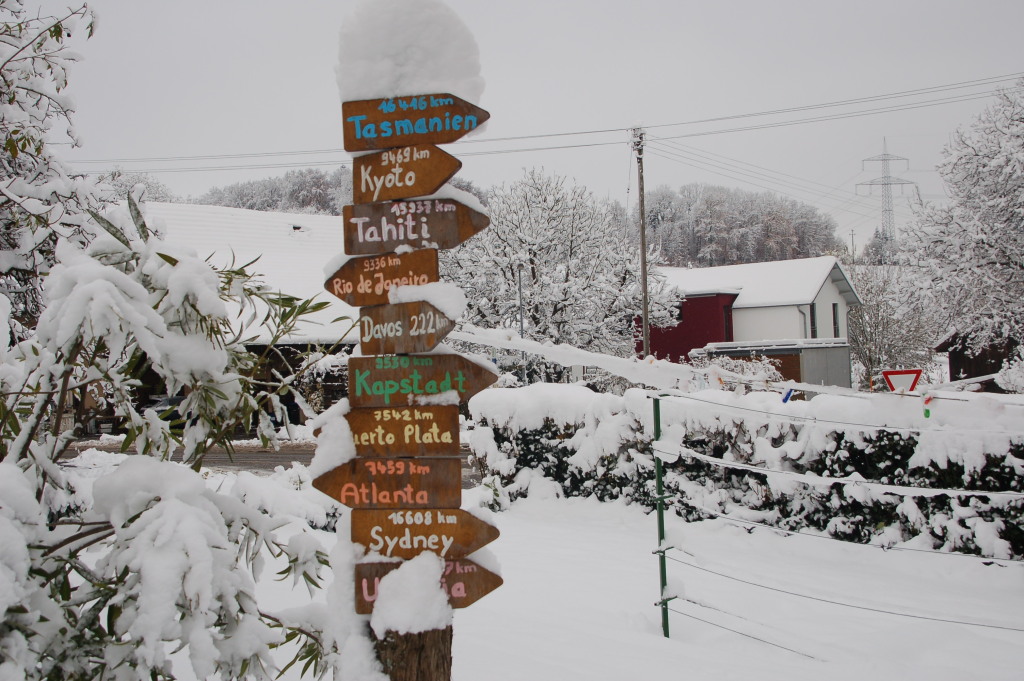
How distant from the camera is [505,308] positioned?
2498 cm

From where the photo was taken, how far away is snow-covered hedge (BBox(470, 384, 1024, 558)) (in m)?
6.88

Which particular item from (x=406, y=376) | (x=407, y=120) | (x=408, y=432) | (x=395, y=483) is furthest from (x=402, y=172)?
(x=395, y=483)

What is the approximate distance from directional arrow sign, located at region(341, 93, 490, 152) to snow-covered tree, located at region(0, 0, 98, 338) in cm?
262

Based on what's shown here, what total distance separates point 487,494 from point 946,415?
5.29 m

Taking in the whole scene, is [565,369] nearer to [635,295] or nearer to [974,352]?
[635,295]

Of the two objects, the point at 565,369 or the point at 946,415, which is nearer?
the point at 946,415

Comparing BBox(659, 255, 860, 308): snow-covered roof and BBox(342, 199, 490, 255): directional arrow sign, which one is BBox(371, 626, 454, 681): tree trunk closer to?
BBox(342, 199, 490, 255): directional arrow sign

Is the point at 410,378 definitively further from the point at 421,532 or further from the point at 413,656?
the point at 413,656

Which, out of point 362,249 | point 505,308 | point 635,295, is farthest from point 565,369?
point 362,249

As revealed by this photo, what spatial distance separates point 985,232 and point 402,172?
22.9 meters

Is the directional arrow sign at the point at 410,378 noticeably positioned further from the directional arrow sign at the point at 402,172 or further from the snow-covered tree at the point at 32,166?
the snow-covered tree at the point at 32,166

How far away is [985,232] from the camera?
69.6 ft

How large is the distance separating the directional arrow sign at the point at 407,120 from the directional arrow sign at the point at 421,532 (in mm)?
1525

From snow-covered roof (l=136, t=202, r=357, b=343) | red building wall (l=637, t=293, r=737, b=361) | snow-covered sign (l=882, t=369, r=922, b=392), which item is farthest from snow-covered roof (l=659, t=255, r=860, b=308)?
snow-covered sign (l=882, t=369, r=922, b=392)
